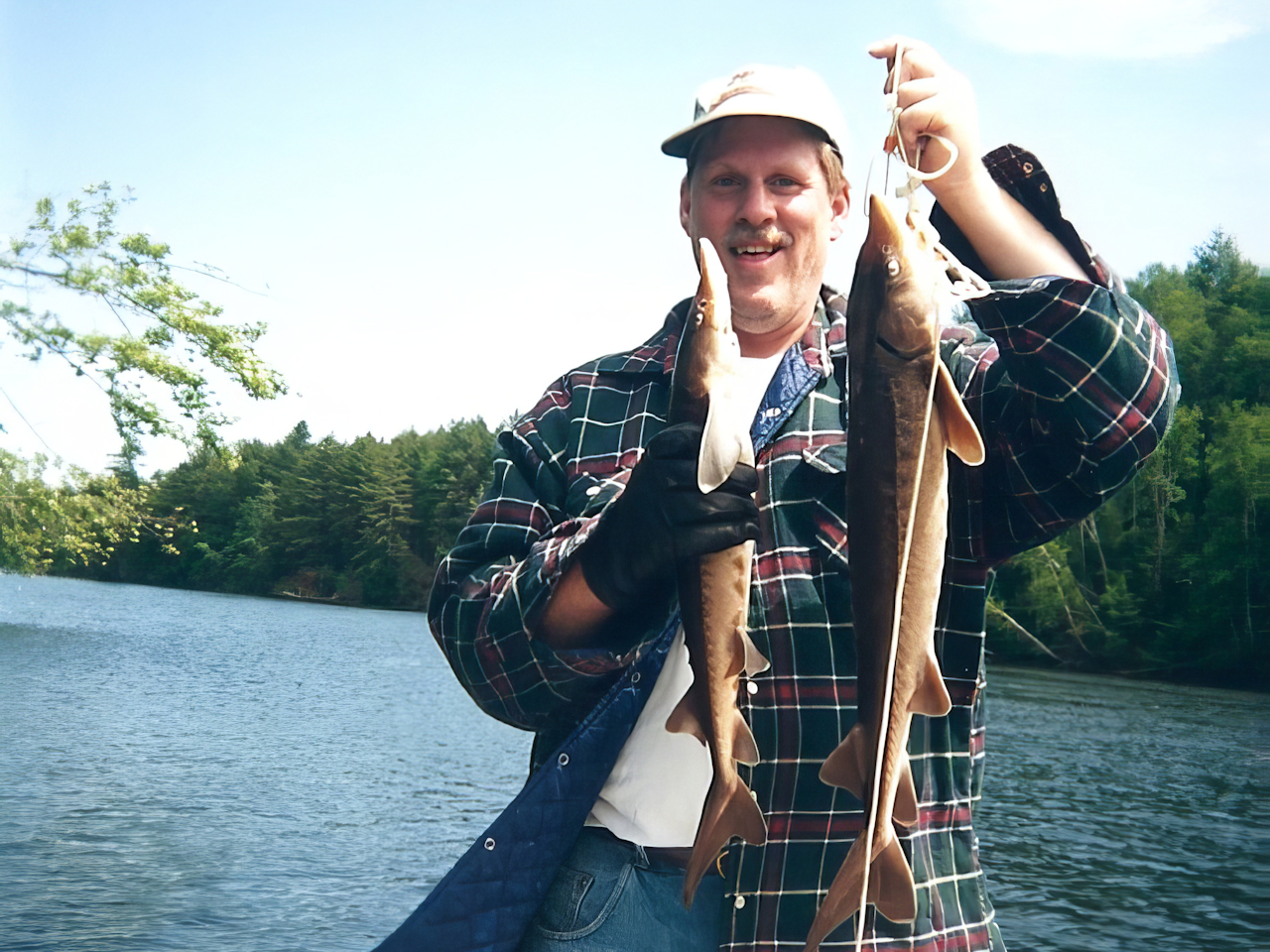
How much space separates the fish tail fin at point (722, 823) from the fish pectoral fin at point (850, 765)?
203 millimetres

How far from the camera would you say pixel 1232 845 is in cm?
1827

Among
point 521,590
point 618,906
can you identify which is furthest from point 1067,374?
point 618,906

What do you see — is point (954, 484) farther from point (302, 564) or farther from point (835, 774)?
point (302, 564)

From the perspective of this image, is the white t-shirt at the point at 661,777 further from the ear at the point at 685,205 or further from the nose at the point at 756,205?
the ear at the point at 685,205

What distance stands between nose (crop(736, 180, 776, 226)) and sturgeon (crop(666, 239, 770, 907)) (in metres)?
0.43

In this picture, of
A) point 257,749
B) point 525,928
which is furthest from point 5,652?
point 525,928

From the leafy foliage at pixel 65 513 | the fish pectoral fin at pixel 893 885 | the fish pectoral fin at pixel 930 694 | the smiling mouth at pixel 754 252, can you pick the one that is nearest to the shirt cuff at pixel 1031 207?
the smiling mouth at pixel 754 252

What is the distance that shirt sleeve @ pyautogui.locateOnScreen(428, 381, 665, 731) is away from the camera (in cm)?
229

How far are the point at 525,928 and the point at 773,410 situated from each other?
1247 millimetres

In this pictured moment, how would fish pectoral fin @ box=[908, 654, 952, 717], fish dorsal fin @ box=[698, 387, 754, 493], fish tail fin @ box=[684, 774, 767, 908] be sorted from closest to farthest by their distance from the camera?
fish pectoral fin @ box=[908, 654, 952, 717] → fish dorsal fin @ box=[698, 387, 754, 493] → fish tail fin @ box=[684, 774, 767, 908]

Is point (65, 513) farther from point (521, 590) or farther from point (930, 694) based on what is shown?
point (930, 694)

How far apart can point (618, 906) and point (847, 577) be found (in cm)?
86

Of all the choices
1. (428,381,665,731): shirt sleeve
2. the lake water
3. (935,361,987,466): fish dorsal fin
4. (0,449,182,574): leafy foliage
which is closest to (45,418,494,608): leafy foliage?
the lake water

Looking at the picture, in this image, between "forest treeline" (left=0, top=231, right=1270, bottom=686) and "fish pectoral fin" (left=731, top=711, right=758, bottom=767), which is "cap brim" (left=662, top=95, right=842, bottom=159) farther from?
"forest treeline" (left=0, top=231, right=1270, bottom=686)
